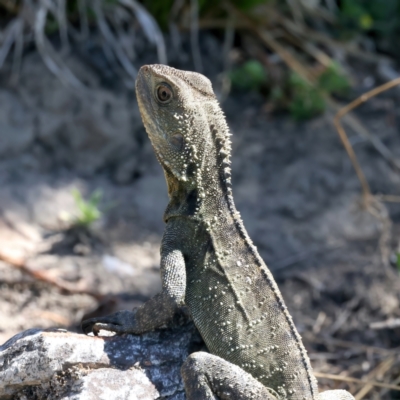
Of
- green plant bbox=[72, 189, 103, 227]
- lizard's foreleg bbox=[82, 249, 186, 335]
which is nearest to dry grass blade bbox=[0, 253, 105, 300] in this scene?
green plant bbox=[72, 189, 103, 227]

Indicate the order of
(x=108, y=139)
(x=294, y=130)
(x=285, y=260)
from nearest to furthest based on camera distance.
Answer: (x=285, y=260), (x=108, y=139), (x=294, y=130)

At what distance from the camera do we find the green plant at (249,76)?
9820 mm

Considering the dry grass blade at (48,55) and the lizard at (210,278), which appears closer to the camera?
the lizard at (210,278)

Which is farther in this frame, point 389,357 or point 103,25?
point 103,25

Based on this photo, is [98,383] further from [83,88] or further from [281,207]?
[83,88]

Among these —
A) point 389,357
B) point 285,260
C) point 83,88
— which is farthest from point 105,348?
point 83,88

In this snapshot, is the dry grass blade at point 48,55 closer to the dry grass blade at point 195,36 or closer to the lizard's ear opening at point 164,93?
the dry grass blade at point 195,36

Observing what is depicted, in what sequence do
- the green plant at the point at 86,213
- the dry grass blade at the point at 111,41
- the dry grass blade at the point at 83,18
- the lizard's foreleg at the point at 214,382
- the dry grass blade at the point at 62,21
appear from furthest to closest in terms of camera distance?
the dry grass blade at the point at 111,41 < the dry grass blade at the point at 83,18 < the dry grass blade at the point at 62,21 < the green plant at the point at 86,213 < the lizard's foreleg at the point at 214,382

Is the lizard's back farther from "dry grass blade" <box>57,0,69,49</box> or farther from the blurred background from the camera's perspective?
"dry grass blade" <box>57,0,69,49</box>

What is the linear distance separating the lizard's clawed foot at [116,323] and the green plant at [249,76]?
6.47 m

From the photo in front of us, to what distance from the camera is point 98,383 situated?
3760 mm

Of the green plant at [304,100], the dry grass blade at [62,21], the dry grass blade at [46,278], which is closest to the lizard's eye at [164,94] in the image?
the dry grass blade at [46,278]

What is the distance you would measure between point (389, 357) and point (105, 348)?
340 cm

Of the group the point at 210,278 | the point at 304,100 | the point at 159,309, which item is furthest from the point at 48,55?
the point at 159,309
